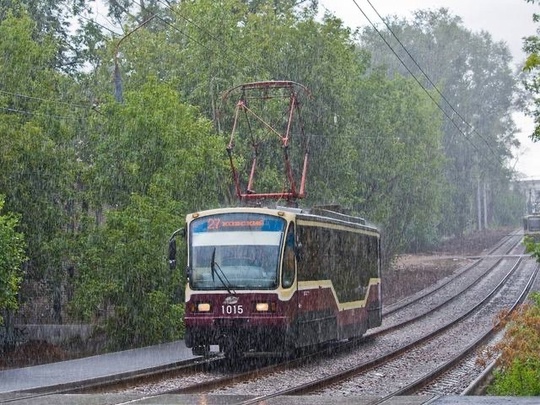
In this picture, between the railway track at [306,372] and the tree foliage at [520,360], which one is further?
the railway track at [306,372]

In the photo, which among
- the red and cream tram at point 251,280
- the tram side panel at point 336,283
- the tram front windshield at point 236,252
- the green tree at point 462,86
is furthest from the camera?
the green tree at point 462,86

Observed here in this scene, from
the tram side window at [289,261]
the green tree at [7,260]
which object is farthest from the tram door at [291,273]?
the green tree at [7,260]

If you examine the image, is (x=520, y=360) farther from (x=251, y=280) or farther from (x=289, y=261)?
(x=251, y=280)

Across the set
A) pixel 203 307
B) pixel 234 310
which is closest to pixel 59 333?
pixel 203 307

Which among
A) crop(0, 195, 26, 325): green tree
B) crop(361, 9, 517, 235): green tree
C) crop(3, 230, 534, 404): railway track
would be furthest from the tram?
crop(361, 9, 517, 235): green tree

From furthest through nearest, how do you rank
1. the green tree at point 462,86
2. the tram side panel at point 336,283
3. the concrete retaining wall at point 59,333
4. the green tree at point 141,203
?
the green tree at point 462,86 < the concrete retaining wall at point 59,333 < the green tree at point 141,203 < the tram side panel at point 336,283

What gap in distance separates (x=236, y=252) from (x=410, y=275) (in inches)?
1562

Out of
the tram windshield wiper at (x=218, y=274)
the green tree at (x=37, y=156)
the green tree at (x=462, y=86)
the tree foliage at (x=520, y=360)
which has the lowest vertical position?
the tree foliage at (x=520, y=360)

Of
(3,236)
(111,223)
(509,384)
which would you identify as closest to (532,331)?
(509,384)

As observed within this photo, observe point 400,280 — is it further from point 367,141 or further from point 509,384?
point 509,384

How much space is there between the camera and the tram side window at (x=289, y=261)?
20.1 m

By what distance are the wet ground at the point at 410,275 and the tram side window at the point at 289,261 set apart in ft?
24.1

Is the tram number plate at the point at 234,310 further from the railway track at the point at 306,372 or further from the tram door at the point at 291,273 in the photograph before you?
the railway track at the point at 306,372

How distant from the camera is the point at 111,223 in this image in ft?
85.9
